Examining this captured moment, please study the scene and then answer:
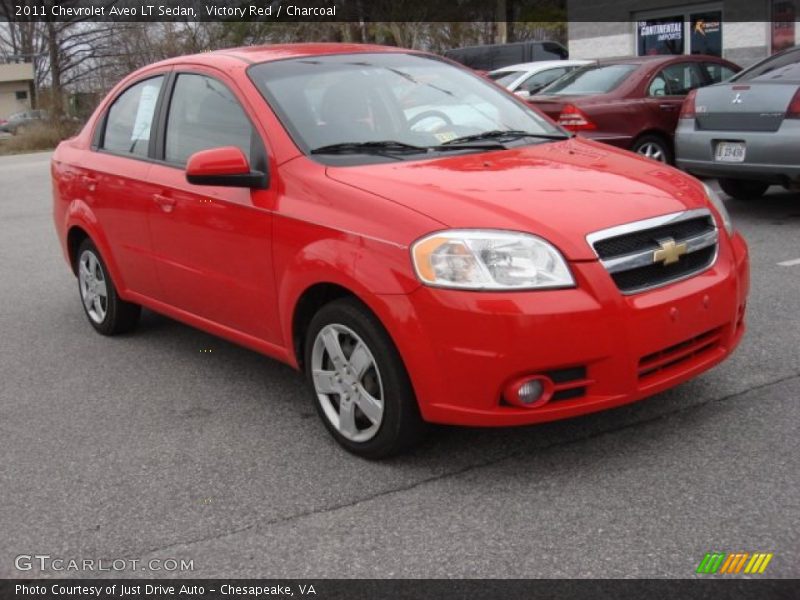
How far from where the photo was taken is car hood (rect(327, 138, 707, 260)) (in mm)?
3514

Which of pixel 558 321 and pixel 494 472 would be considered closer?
pixel 558 321

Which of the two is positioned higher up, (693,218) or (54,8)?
(54,8)

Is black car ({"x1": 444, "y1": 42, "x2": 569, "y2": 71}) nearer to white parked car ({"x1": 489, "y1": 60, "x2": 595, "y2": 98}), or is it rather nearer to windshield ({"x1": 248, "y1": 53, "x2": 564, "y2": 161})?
white parked car ({"x1": 489, "y1": 60, "x2": 595, "y2": 98})

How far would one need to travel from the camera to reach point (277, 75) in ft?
15.1

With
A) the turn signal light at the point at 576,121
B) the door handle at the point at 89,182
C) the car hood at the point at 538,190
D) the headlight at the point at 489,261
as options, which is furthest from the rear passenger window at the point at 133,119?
the turn signal light at the point at 576,121

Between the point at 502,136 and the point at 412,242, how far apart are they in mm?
1350

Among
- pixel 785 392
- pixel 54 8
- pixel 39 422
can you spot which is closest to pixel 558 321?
pixel 785 392

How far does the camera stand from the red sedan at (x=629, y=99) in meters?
10.1

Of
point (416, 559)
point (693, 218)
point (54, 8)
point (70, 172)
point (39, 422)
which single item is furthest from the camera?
point (54, 8)

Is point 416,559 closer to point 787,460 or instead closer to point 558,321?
point 558,321

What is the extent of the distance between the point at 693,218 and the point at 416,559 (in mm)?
1760

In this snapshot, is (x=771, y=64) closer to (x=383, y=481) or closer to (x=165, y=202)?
(x=165, y=202)

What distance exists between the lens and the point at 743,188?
9.38m

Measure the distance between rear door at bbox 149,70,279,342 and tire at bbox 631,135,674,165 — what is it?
21.1ft
